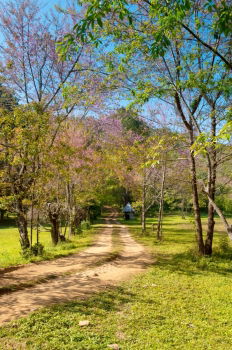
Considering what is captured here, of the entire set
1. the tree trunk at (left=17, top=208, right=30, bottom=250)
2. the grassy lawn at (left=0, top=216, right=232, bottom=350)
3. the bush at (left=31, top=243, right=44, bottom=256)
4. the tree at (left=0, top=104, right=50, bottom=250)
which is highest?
the tree at (left=0, top=104, right=50, bottom=250)

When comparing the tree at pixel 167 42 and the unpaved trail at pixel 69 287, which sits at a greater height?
the tree at pixel 167 42

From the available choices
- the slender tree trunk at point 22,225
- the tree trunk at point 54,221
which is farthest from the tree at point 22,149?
the tree trunk at point 54,221

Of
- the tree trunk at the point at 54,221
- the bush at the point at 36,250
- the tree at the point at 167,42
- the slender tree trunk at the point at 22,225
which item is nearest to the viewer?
the tree at the point at 167,42

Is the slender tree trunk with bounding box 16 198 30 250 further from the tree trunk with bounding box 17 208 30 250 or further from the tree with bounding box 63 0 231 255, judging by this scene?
the tree with bounding box 63 0 231 255

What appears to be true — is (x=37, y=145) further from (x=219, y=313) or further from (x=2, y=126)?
(x=219, y=313)

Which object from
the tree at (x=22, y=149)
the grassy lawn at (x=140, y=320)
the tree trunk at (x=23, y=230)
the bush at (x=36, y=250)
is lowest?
the grassy lawn at (x=140, y=320)

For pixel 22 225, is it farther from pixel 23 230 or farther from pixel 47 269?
pixel 47 269

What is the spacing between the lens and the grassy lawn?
14.9 ft

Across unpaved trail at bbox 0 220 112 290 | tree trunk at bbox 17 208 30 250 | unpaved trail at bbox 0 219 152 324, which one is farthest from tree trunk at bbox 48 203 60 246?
unpaved trail at bbox 0 219 152 324

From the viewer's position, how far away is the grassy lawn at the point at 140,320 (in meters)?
4.55

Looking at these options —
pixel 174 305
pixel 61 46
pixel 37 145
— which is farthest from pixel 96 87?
pixel 174 305

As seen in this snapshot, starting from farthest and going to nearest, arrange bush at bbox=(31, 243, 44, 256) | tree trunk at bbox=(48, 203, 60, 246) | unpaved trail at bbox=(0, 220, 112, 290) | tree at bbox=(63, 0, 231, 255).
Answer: tree trunk at bbox=(48, 203, 60, 246), bush at bbox=(31, 243, 44, 256), unpaved trail at bbox=(0, 220, 112, 290), tree at bbox=(63, 0, 231, 255)

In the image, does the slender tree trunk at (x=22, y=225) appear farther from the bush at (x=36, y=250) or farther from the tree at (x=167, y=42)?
the tree at (x=167, y=42)

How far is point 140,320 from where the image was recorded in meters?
5.50
